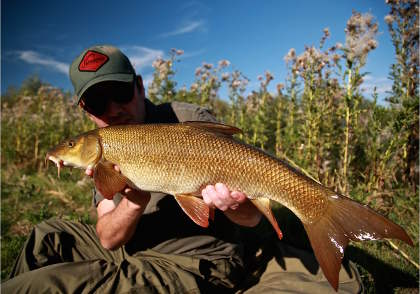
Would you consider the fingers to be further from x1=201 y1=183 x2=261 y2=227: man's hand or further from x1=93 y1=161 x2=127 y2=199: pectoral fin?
x1=93 y1=161 x2=127 y2=199: pectoral fin

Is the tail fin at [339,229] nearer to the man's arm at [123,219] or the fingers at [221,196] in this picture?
the fingers at [221,196]

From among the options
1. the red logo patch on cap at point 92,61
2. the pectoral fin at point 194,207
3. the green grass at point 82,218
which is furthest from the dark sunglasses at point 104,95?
the green grass at point 82,218

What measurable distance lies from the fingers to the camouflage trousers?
0.55m

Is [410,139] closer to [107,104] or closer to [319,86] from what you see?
[319,86]

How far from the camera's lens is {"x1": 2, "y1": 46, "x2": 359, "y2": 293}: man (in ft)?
6.29

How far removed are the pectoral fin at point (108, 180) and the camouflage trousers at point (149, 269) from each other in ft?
1.76

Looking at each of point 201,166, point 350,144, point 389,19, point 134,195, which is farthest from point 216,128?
point 389,19

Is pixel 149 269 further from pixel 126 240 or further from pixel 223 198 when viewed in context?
pixel 223 198

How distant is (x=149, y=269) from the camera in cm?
200

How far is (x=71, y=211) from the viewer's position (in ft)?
13.3

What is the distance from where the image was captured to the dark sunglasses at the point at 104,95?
227cm

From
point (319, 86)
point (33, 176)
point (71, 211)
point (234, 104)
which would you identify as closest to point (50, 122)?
point (33, 176)

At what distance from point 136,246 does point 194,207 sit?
826 mm

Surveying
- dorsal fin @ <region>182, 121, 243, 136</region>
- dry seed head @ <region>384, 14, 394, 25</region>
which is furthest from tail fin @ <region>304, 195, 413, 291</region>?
dry seed head @ <region>384, 14, 394, 25</region>
